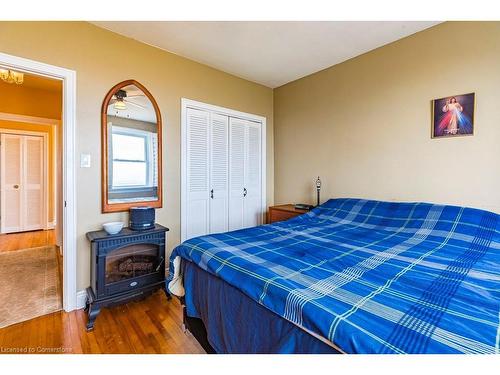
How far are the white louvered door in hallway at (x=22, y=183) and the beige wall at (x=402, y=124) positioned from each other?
5160 mm

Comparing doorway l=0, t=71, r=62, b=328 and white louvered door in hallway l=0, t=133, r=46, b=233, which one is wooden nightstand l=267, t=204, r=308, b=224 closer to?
doorway l=0, t=71, r=62, b=328

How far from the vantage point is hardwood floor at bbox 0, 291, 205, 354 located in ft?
5.31

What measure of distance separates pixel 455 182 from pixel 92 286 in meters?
3.34

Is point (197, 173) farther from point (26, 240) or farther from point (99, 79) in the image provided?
point (26, 240)

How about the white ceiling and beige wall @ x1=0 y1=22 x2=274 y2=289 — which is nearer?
beige wall @ x1=0 y1=22 x2=274 y2=289

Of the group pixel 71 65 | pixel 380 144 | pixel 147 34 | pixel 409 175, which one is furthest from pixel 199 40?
pixel 409 175

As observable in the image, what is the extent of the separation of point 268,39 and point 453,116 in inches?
73.7

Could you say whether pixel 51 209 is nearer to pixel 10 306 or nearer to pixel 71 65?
pixel 10 306

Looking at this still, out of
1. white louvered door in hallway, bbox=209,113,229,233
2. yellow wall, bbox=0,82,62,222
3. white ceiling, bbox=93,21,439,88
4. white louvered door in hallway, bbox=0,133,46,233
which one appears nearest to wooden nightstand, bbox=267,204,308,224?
white louvered door in hallway, bbox=209,113,229,233

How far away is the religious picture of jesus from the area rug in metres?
3.79

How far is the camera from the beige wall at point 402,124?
2.02 m
